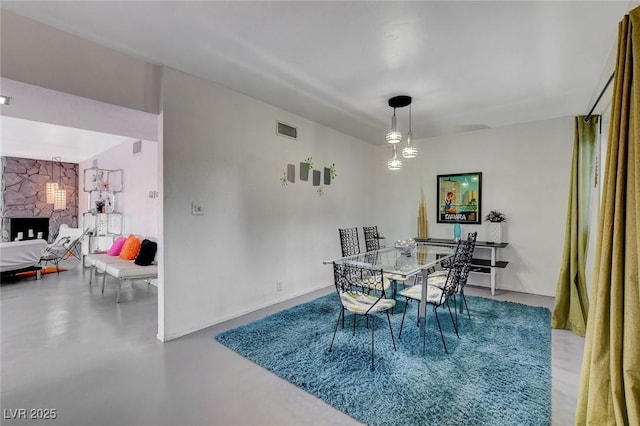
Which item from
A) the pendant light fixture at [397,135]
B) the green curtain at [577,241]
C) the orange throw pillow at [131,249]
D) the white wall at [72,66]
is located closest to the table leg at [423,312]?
the pendant light fixture at [397,135]

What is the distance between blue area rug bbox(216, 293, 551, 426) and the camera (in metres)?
1.88

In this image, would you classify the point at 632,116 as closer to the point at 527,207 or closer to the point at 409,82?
the point at 409,82

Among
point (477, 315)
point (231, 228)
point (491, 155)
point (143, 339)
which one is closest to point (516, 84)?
point (491, 155)

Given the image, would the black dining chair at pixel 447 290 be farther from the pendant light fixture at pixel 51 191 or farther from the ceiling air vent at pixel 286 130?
the pendant light fixture at pixel 51 191

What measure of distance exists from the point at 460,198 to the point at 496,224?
2.30 feet

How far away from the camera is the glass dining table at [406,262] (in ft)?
8.54

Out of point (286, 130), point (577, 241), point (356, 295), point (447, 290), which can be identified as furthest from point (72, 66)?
point (577, 241)

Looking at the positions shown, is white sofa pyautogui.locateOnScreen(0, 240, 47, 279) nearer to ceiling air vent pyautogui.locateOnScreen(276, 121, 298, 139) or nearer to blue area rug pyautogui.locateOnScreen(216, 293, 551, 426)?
blue area rug pyautogui.locateOnScreen(216, 293, 551, 426)

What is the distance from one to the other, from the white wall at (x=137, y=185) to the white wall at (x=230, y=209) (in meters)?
2.38

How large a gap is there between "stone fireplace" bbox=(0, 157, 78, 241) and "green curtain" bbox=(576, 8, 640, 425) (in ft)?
35.7

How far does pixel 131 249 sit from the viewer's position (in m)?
4.75

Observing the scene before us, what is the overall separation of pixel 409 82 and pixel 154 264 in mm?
4290

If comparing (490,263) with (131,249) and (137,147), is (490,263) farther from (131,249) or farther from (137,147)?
(137,147)

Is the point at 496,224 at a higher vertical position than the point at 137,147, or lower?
lower
